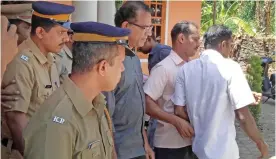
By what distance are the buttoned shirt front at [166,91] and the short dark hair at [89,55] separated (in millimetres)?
1287

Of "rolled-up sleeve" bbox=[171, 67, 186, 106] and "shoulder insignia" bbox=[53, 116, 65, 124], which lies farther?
"rolled-up sleeve" bbox=[171, 67, 186, 106]

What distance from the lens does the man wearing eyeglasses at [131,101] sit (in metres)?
2.74

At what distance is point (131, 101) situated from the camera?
9.07 feet

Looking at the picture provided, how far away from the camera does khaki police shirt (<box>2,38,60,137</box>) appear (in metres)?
2.31

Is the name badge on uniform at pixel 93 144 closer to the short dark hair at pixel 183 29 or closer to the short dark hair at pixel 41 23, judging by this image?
the short dark hair at pixel 41 23

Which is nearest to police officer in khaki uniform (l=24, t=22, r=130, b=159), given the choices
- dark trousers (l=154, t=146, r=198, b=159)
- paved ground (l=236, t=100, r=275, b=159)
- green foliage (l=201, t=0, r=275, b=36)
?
dark trousers (l=154, t=146, r=198, b=159)

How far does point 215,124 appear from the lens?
296 cm

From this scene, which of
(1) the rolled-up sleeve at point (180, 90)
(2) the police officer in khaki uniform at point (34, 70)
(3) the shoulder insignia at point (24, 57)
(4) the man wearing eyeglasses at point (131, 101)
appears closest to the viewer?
(2) the police officer in khaki uniform at point (34, 70)

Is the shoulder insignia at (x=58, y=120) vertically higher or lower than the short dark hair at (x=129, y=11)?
lower

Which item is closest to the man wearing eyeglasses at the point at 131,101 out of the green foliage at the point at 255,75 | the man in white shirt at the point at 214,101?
the man in white shirt at the point at 214,101

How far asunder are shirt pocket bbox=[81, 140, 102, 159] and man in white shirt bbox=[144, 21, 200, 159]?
133cm

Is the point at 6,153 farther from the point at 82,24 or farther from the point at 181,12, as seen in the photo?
the point at 181,12

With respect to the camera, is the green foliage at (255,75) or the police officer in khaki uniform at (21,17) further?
the green foliage at (255,75)

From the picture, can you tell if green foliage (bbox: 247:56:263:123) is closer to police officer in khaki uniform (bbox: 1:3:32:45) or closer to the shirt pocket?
police officer in khaki uniform (bbox: 1:3:32:45)
